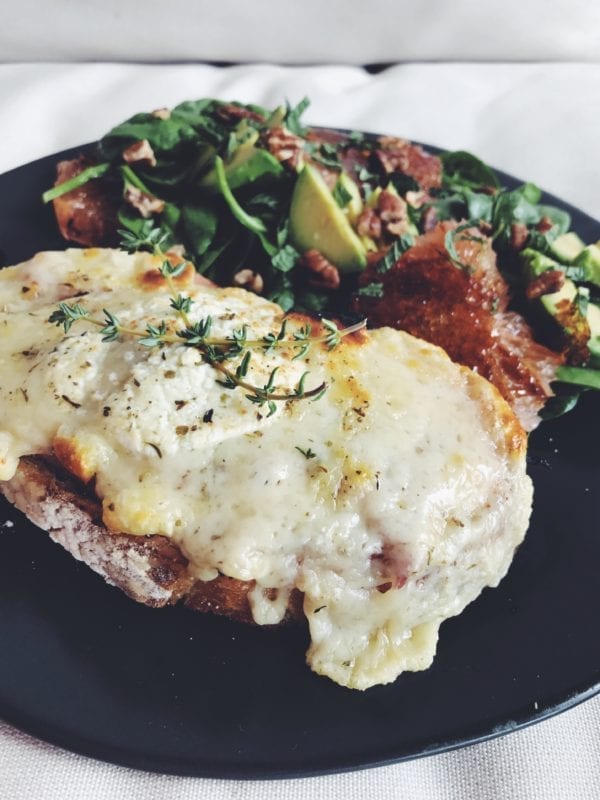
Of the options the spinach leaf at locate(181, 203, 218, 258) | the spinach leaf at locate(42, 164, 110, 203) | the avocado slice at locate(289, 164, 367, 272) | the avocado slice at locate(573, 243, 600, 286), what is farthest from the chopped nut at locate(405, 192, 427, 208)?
the spinach leaf at locate(42, 164, 110, 203)

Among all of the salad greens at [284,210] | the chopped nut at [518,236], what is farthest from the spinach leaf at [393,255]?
the chopped nut at [518,236]

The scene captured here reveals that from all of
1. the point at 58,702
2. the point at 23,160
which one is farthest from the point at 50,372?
the point at 23,160

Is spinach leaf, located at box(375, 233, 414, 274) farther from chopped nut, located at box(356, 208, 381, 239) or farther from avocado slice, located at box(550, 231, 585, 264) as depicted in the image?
avocado slice, located at box(550, 231, 585, 264)

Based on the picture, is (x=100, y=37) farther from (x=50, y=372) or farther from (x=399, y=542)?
(x=399, y=542)

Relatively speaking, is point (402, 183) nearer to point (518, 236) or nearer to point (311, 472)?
point (518, 236)

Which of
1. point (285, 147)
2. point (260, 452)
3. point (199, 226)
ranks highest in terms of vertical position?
point (285, 147)

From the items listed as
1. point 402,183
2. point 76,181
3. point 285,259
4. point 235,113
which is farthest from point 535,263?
point 76,181
